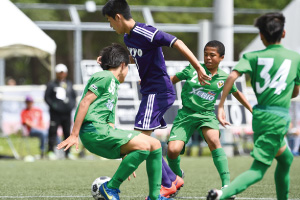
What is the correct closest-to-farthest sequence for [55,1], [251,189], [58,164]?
[251,189] → [58,164] → [55,1]

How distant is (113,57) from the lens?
19.7 feet

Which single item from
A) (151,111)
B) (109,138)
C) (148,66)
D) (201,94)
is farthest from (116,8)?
(201,94)

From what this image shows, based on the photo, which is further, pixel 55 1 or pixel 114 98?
pixel 55 1

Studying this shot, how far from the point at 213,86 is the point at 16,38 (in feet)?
23.6

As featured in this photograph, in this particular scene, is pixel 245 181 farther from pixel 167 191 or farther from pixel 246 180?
pixel 167 191

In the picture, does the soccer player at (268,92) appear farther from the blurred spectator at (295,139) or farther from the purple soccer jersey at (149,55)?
the blurred spectator at (295,139)

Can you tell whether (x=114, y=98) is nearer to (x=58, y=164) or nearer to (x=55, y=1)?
(x=58, y=164)

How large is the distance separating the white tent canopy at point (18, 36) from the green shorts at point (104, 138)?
316 inches

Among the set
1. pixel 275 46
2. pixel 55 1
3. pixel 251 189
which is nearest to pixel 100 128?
pixel 275 46

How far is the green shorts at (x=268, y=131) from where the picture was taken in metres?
5.15

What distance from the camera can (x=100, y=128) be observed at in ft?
18.6

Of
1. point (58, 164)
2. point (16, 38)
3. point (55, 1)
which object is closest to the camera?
point (58, 164)

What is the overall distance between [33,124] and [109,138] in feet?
32.6

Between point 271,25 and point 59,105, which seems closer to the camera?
point 271,25
